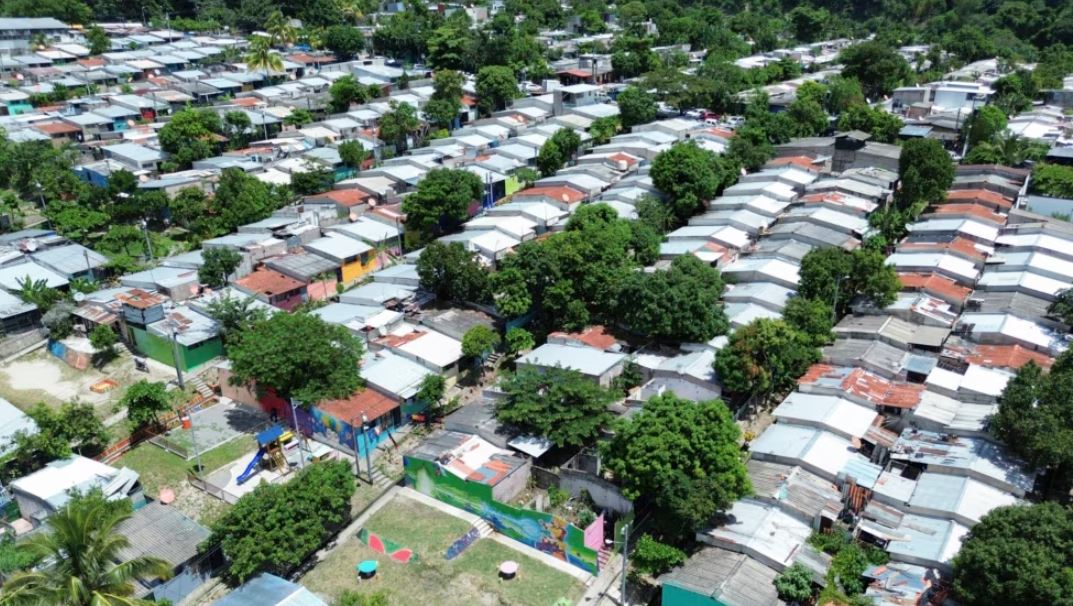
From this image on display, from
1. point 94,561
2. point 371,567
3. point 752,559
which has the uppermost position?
point 94,561

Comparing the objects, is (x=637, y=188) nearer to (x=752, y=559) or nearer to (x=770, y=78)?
(x=752, y=559)

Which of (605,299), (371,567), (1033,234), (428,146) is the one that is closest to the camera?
(371,567)

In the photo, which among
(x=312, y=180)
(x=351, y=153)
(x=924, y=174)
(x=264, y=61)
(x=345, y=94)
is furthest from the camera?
(x=264, y=61)

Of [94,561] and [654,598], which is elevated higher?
[94,561]

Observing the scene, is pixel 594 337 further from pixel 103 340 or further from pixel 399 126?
pixel 399 126

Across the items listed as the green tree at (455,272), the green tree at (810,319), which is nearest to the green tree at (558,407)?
the green tree at (455,272)

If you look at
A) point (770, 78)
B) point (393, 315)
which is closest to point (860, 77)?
point (770, 78)

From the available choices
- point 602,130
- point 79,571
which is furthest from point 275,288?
point 602,130
